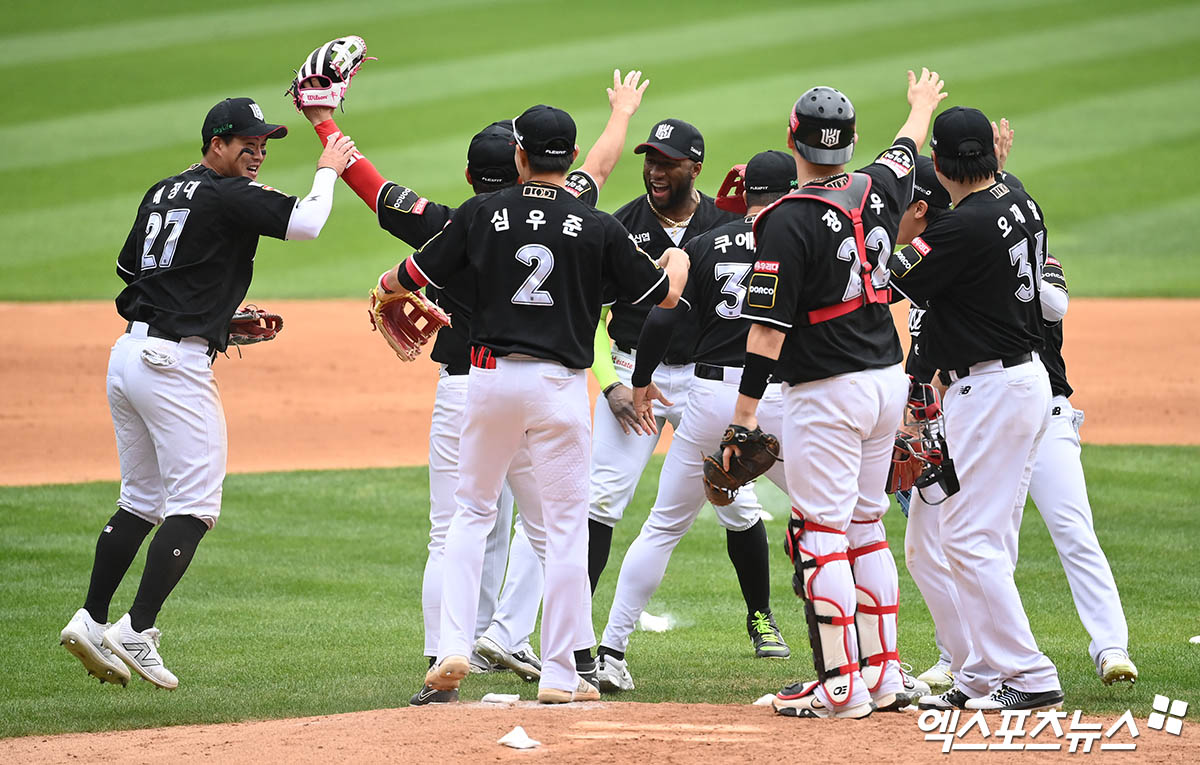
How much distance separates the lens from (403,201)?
5805 millimetres

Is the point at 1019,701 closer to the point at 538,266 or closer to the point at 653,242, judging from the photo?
the point at 538,266

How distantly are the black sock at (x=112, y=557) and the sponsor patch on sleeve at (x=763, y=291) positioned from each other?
276cm

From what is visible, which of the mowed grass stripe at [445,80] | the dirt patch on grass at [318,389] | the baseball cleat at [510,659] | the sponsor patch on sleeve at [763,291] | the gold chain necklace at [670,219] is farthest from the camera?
the mowed grass stripe at [445,80]

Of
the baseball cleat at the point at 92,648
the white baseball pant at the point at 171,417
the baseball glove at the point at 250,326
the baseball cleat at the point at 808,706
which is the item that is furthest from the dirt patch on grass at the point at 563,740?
the baseball glove at the point at 250,326

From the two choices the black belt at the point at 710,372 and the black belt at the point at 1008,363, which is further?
the black belt at the point at 710,372

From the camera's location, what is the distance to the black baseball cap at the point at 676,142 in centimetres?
651

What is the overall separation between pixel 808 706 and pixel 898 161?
2021 mm

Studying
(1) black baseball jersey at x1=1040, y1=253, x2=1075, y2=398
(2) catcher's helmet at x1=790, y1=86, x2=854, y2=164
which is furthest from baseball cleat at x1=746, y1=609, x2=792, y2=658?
(2) catcher's helmet at x1=790, y1=86, x2=854, y2=164

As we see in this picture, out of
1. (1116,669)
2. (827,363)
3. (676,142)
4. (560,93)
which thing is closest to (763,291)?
(827,363)

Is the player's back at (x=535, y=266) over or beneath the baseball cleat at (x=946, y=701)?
over

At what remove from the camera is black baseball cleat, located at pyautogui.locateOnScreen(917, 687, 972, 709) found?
539cm

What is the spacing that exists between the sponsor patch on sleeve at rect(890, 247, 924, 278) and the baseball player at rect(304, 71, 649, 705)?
1.23 m

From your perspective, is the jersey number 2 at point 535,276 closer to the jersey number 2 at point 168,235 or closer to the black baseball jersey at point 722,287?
the black baseball jersey at point 722,287

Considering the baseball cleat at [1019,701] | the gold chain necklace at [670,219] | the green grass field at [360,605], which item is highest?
the gold chain necklace at [670,219]
